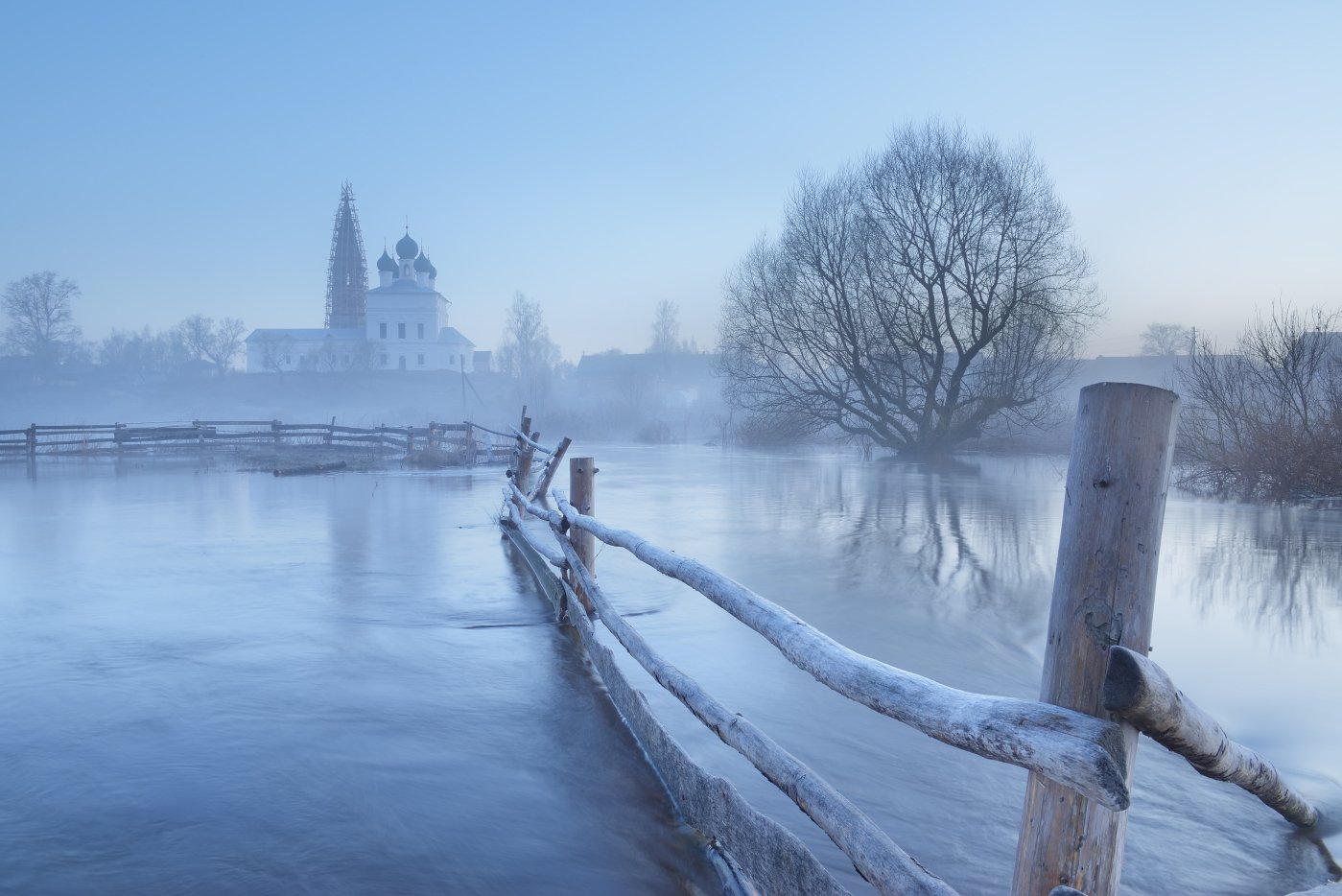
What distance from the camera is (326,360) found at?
91.4 m

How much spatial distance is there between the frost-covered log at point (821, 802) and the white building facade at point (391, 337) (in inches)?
3550

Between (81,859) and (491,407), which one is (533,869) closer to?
(81,859)

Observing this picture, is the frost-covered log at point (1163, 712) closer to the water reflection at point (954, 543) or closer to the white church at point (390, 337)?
the water reflection at point (954, 543)

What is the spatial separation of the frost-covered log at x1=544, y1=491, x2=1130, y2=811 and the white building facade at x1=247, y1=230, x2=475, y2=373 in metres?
91.3

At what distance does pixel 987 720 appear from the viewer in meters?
1.75

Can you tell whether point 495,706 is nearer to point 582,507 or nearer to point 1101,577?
point 582,507

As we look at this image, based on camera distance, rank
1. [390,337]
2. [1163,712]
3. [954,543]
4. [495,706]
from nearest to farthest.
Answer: [1163,712]
[495,706]
[954,543]
[390,337]

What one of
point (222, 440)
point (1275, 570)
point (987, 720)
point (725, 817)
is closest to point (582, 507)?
point (725, 817)

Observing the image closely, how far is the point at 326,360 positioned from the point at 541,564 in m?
89.9

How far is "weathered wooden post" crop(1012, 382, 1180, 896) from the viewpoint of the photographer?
1.68m

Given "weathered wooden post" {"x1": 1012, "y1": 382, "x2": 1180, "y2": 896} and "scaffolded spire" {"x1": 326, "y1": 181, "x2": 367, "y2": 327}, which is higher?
"scaffolded spire" {"x1": 326, "y1": 181, "x2": 367, "y2": 327}

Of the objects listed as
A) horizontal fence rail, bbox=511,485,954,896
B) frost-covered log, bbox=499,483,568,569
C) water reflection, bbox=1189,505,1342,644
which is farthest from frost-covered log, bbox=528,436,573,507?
horizontal fence rail, bbox=511,485,954,896

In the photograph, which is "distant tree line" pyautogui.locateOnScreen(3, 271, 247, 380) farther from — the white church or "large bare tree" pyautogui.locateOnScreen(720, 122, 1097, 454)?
"large bare tree" pyautogui.locateOnScreen(720, 122, 1097, 454)

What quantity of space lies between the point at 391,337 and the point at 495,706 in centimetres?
9378
